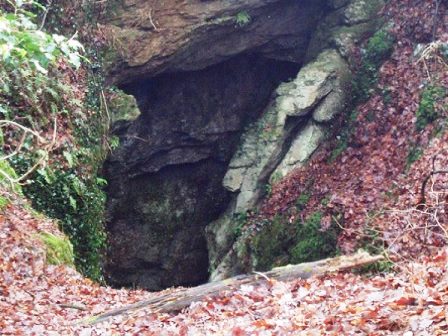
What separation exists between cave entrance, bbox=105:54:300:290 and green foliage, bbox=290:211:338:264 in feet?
15.2

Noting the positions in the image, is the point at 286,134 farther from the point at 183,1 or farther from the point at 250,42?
the point at 183,1

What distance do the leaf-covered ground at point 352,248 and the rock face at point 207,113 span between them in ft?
3.63

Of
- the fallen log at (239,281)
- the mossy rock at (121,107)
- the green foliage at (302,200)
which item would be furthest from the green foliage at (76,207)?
the green foliage at (302,200)

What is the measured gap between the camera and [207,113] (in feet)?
51.5

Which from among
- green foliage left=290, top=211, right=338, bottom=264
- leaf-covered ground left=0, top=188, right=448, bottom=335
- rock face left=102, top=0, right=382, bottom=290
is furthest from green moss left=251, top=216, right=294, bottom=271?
leaf-covered ground left=0, top=188, right=448, bottom=335

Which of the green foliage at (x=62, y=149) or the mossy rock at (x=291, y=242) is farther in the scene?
the mossy rock at (x=291, y=242)

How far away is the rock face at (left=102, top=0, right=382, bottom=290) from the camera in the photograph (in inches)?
519

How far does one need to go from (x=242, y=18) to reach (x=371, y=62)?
10.7ft

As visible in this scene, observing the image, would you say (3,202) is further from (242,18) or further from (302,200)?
(242,18)

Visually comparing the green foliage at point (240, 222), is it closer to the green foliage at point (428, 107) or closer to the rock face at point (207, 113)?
the rock face at point (207, 113)

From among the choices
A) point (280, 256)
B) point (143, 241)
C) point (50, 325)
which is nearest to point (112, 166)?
point (143, 241)

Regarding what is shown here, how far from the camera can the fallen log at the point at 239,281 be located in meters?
6.08

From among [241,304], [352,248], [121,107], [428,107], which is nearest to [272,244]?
[352,248]

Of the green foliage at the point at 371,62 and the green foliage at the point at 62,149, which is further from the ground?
the green foliage at the point at 371,62
